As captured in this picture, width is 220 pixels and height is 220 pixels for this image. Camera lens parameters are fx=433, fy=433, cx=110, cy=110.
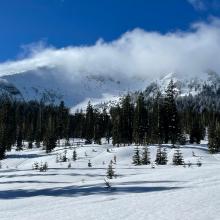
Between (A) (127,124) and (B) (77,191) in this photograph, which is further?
(A) (127,124)

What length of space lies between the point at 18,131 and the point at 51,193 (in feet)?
350

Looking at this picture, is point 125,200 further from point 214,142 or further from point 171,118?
point 171,118

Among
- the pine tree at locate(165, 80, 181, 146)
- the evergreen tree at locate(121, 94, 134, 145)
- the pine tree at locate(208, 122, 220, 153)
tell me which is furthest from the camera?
the evergreen tree at locate(121, 94, 134, 145)

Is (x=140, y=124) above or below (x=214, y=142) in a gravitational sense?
above

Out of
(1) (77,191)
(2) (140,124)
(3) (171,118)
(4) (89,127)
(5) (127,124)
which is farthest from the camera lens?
(4) (89,127)

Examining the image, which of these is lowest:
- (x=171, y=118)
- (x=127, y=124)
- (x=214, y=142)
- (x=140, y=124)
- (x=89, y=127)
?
(x=214, y=142)

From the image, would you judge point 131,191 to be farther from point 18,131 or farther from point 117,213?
point 18,131

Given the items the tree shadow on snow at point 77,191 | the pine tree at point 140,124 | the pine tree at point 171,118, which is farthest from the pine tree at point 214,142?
the tree shadow on snow at point 77,191

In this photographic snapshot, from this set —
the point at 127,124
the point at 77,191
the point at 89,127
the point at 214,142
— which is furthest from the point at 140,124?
the point at 77,191

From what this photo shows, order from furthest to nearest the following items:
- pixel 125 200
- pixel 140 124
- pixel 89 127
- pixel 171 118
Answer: pixel 89 127 < pixel 140 124 < pixel 171 118 < pixel 125 200

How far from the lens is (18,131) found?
120562mm

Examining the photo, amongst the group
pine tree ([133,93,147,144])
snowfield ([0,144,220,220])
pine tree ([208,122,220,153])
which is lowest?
snowfield ([0,144,220,220])

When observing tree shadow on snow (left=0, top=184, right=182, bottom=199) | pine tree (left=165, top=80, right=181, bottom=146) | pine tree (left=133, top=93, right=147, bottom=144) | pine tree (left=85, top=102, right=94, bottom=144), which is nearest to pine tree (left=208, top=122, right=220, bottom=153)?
pine tree (left=165, top=80, right=181, bottom=146)

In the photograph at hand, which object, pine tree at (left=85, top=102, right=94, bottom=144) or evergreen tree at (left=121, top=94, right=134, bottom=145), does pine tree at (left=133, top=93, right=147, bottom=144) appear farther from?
pine tree at (left=85, top=102, right=94, bottom=144)
